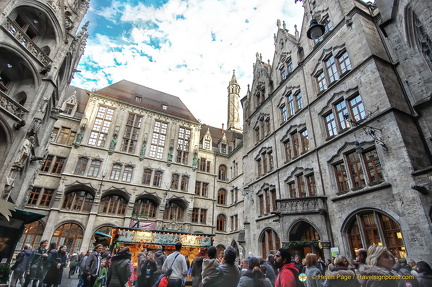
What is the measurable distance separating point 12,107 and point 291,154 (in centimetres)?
1702

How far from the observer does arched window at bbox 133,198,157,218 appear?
1058 inches

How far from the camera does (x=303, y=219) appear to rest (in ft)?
44.4

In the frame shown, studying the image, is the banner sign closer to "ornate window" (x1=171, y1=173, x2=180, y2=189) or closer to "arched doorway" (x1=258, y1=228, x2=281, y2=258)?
"arched doorway" (x1=258, y1=228, x2=281, y2=258)

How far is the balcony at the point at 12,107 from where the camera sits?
10727mm

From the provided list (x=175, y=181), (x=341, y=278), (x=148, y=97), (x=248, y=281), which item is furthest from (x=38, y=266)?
(x=148, y=97)

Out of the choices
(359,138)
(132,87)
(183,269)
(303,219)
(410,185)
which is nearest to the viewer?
(183,269)

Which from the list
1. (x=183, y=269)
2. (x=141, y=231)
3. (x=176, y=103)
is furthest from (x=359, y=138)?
(x=176, y=103)

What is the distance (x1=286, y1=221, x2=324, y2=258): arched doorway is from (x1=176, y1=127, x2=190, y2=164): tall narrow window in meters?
19.6

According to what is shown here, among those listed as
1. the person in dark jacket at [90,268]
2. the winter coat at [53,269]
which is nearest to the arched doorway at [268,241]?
the person in dark jacket at [90,268]

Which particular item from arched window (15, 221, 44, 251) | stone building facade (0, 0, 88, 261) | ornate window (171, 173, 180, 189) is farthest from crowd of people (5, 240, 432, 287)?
ornate window (171, 173, 180, 189)

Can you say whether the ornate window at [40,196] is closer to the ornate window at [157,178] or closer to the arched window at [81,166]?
the arched window at [81,166]

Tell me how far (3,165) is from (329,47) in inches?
790

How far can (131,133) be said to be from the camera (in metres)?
29.5

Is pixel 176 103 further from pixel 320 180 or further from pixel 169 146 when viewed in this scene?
pixel 320 180
